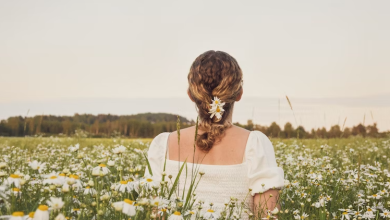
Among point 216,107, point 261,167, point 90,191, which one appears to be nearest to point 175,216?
point 90,191

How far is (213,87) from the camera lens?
12.7ft

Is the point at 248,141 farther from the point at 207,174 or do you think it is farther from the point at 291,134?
the point at 291,134

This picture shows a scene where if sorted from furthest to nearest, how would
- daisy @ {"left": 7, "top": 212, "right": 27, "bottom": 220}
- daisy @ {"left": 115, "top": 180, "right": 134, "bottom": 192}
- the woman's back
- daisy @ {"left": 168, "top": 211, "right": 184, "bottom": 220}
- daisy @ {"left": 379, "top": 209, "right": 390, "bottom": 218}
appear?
daisy @ {"left": 379, "top": 209, "right": 390, "bottom": 218} < the woman's back < daisy @ {"left": 115, "top": 180, "right": 134, "bottom": 192} < daisy @ {"left": 168, "top": 211, "right": 184, "bottom": 220} < daisy @ {"left": 7, "top": 212, "right": 27, "bottom": 220}

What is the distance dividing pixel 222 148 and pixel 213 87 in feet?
2.07

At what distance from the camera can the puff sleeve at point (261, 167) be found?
377cm

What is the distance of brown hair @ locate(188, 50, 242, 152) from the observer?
12.5 ft

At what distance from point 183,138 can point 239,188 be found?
78cm

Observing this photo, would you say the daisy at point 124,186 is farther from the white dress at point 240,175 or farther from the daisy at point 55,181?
the white dress at point 240,175

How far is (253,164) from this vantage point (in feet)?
12.8

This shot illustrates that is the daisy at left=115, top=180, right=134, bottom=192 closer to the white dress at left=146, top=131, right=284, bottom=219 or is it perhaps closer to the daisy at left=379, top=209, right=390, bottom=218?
the white dress at left=146, top=131, right=284, bottom=219

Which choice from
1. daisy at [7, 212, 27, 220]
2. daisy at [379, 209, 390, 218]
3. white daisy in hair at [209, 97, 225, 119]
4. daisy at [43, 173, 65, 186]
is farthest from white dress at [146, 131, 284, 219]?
daisy at [7, 212, 27, 220]

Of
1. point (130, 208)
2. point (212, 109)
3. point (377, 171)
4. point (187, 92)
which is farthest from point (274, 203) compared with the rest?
point (377, 171)

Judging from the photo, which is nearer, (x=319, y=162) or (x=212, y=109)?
→ (x=212, y=109)

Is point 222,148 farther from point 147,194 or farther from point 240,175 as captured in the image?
point 147,194
